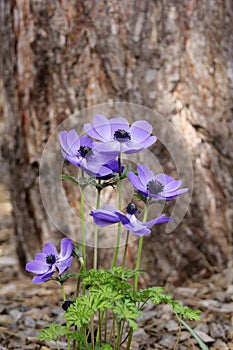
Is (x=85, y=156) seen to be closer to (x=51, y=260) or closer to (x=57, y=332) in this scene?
(x=51, y=260)

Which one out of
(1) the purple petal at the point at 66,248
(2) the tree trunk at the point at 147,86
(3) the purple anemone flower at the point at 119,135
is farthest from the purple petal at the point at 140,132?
(2) the tree trunk at the point at 147,86

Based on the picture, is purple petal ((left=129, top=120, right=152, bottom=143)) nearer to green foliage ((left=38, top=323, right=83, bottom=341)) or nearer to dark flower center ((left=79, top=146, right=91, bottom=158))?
dark flower center ((left=79, top=146, right=91, bottom=158))

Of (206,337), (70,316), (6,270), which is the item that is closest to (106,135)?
(70,316)

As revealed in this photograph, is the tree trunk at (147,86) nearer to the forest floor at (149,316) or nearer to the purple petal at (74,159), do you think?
the forest floor at (149,316)

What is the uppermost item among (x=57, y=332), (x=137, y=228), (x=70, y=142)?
(x=70, y=142)

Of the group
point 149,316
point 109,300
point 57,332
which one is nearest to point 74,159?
point 109,300
